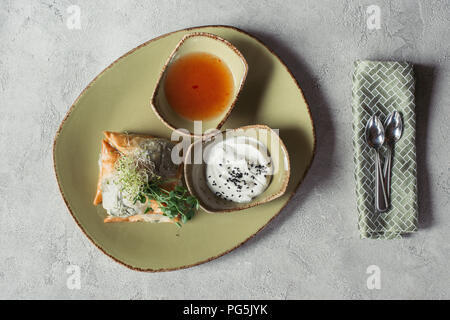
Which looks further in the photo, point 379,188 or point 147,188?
point 379,188

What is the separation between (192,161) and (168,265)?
0.60 meters

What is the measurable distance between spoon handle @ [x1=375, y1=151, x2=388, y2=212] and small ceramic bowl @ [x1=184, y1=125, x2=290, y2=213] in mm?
533

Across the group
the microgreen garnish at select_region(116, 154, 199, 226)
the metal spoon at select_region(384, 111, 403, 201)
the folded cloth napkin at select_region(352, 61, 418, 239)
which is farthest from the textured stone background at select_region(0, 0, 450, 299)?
the microgreen garnish at select_region(116, 154, 199, 226)

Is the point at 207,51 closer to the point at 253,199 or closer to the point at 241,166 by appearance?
the point at 241,166

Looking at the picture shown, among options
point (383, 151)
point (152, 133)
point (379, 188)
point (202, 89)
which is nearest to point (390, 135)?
point (383, 151)

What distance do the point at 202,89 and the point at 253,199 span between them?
0.65 m

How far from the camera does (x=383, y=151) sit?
2260mm

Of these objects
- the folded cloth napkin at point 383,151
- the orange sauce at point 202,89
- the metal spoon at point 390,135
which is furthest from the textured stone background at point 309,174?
the orange sauce at point 202,89

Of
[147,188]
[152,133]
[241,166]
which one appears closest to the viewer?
[147,188]

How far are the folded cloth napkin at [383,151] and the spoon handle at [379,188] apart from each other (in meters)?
0.03

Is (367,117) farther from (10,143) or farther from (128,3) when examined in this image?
(10,143)

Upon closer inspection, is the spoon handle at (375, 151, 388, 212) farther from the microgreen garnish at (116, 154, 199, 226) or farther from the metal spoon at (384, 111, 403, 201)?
the microgreen garnish at (116, 154, 199, 226)

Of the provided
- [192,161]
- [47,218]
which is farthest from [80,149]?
[192,161]

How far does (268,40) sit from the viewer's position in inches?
92.0
